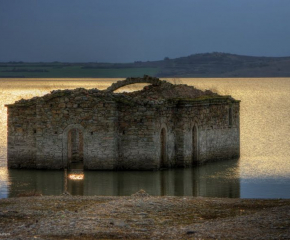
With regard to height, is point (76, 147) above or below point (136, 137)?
below

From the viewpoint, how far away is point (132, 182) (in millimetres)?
24609

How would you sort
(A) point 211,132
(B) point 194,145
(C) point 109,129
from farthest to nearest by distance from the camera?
(A) point 211,132
(B) point 194,145
(C) point 109,129

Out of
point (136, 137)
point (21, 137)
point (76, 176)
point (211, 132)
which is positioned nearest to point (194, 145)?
point (211, 132)

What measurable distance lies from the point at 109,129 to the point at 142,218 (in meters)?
11.1

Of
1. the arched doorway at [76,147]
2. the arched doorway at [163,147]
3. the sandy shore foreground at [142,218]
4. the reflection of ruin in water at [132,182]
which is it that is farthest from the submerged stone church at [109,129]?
the sandy shore foreground at [142,218]

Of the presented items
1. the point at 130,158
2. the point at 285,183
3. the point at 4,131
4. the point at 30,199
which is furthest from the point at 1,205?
the point at 4,131

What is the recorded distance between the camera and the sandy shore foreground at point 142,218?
13453mm

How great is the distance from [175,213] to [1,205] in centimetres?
364

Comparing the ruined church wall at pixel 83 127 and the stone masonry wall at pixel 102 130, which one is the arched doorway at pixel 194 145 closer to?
the stone masonry wall at pixel 102 130

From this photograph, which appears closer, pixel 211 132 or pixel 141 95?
pixel 141 95

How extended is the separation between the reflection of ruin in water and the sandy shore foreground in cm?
585

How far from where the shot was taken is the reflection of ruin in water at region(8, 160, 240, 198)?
76.6 feet

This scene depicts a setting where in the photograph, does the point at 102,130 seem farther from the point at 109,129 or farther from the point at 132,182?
the point at 132,182

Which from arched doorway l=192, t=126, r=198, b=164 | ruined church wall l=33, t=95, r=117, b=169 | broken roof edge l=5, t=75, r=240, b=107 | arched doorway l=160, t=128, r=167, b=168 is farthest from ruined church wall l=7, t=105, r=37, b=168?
arched doorway l=192, t=126, r=198, b=164
